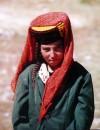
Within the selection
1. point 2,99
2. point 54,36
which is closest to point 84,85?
point 54,36

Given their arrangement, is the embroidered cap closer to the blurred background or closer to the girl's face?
the girl's face

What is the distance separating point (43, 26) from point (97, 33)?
19.3 ft

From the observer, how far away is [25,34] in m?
9.15

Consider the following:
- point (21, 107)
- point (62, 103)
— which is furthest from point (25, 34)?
point (62, 103)

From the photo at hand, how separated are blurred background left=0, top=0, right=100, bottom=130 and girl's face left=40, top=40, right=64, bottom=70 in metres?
2.58

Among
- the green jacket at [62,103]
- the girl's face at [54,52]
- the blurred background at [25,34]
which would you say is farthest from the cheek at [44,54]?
the blurred background at [25,34]

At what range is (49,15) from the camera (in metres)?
3.57

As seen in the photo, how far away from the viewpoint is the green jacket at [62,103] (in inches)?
142

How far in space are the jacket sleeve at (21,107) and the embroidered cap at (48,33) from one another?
308mm

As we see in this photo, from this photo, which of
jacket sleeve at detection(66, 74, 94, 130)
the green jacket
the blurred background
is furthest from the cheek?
the blurred background

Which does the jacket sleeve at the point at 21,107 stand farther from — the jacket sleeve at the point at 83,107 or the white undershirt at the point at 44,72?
the jacket sleeve at the point at 83,107

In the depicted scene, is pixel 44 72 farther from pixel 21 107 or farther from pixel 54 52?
pixel 21 107

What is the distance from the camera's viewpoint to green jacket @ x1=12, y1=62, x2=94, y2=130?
3.62 metres

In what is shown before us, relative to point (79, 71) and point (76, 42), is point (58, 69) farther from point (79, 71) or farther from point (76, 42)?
point (76, 42)
